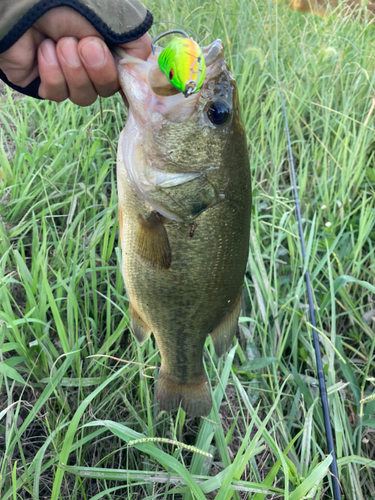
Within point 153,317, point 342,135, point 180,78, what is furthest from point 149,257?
point 342,135

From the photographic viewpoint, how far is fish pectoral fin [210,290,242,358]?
1.37 m

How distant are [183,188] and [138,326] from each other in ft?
1.82

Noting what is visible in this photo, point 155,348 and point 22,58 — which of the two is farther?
point 155,348

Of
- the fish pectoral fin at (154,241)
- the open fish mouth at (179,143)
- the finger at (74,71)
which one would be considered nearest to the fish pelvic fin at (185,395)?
the fish pectoral fin at (154,241)

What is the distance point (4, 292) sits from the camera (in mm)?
1506

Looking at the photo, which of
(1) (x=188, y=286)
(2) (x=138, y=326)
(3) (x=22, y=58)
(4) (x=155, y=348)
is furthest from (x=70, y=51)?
(4) (x=155, y=348)

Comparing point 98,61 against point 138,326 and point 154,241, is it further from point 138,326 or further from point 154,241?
point 138,326

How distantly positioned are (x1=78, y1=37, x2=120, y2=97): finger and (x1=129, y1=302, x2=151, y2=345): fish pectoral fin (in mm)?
775

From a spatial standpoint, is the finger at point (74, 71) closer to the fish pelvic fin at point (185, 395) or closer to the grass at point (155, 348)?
the grass at point (155, 348)

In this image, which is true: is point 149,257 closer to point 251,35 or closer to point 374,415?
point 374,415

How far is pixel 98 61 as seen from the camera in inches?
44.4

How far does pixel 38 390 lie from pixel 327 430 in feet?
3.66

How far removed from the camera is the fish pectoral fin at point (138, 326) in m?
1.39

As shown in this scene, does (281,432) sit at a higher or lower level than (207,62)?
lower
